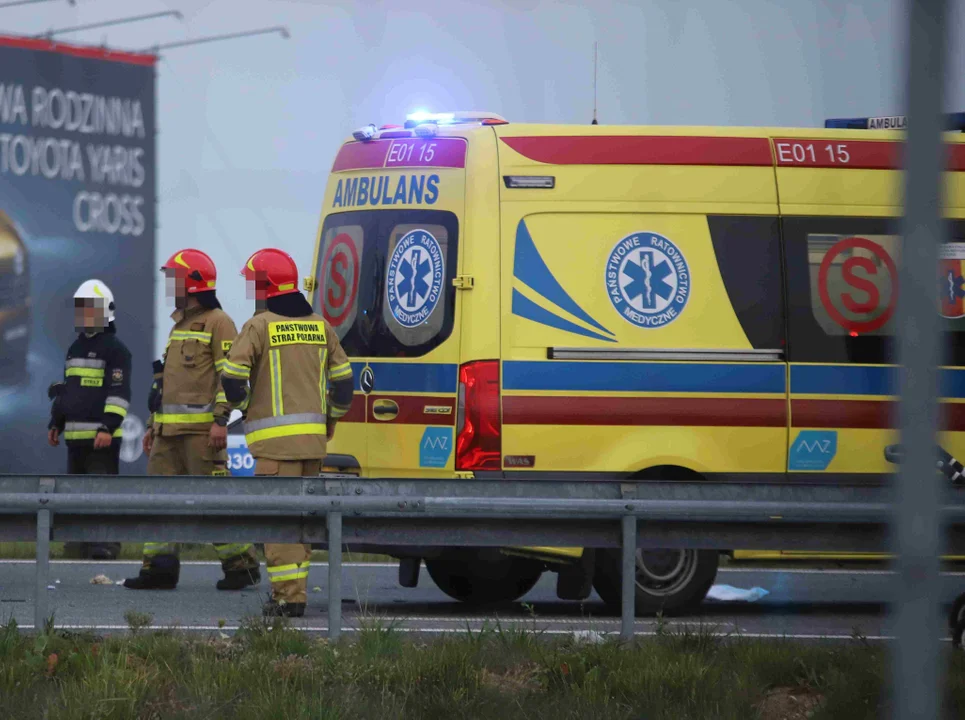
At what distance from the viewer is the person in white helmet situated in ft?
30.7

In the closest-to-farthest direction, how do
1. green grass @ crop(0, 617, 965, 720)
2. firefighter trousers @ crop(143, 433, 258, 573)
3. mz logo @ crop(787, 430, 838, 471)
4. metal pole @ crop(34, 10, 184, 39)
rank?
green grass @ crop(0, 617, 965, 720)
mz logo @ crop(787, 430, 838, 471)
firefighter trousers @ crop(143, 433, 258, 573)
metal pole @ crop(34, 10, 184, 39)

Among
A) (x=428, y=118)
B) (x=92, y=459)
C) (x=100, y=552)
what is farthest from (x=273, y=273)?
(x=100, y=552)

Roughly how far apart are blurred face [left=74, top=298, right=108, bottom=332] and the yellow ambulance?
2.22 m

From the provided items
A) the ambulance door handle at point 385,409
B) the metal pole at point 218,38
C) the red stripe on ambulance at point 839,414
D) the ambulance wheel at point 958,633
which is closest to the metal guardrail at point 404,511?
the ambulance wheel at point 958,633

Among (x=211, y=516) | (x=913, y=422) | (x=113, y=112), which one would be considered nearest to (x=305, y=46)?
(x=113, y=112)

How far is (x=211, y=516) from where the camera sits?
5.72 metres

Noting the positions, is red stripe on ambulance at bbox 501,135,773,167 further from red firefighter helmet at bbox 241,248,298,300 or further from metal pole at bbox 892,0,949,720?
metal pole at bbox 892,0,949,720

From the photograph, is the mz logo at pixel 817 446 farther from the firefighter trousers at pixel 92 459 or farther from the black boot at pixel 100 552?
the black boot at pixel 100 552

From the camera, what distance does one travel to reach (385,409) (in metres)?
7.43

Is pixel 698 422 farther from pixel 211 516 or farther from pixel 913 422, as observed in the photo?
pixel 913 422

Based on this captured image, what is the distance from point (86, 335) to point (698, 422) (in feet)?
13.7

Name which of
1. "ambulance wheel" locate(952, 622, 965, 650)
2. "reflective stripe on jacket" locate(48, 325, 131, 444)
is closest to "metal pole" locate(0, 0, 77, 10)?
"reflective stripe on jacket" locate(48, 325, 131, 444)

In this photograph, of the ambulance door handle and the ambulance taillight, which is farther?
the ambulance door handle

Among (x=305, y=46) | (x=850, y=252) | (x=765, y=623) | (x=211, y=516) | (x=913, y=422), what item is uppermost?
(x=305, y=46)
